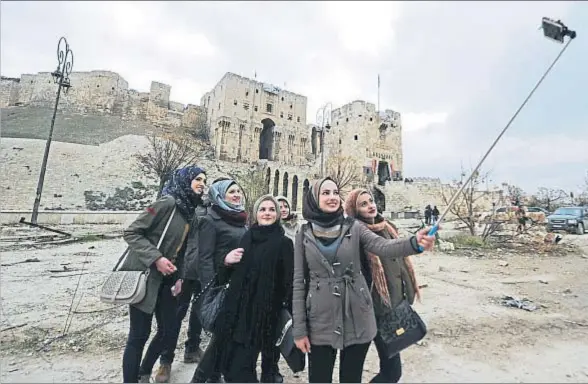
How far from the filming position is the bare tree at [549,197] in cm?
2631

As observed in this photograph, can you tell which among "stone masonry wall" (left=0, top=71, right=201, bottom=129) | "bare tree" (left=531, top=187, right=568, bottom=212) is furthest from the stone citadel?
"bare tree" (left=531, top=187, right=568, bottom=212)

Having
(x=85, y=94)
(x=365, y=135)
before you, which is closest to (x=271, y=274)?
(x=365, y=135)

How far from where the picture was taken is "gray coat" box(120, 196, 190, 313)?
78.4 inches

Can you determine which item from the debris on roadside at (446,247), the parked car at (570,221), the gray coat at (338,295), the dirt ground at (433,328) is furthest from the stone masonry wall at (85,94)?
the gray coat at (338,295)

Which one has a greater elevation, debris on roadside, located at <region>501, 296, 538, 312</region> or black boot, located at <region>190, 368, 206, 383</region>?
debris on roadside, located at <region>501, 296, 538, 312</region>

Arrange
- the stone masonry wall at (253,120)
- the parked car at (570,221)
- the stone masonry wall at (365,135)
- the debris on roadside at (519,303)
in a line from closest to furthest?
the debris on roadside at (519,303), the parked car at (570,221), the stone masonry wall at (253,120), the stone masonry wall at (365,135)

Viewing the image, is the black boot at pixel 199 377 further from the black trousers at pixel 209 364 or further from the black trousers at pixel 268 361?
the black trousers at pixel 268 361

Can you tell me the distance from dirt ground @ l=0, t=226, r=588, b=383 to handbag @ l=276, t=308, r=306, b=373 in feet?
1.95

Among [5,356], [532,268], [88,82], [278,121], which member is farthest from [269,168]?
[88,82]

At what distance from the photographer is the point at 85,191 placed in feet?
66.4

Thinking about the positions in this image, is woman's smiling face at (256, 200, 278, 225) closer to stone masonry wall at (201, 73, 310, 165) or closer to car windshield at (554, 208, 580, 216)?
car windshield at (554, 208, 580, 216)

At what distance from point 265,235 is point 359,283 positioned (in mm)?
709

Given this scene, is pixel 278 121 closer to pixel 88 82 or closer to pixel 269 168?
pixel 269 168

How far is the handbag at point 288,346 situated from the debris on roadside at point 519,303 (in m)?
3.90
